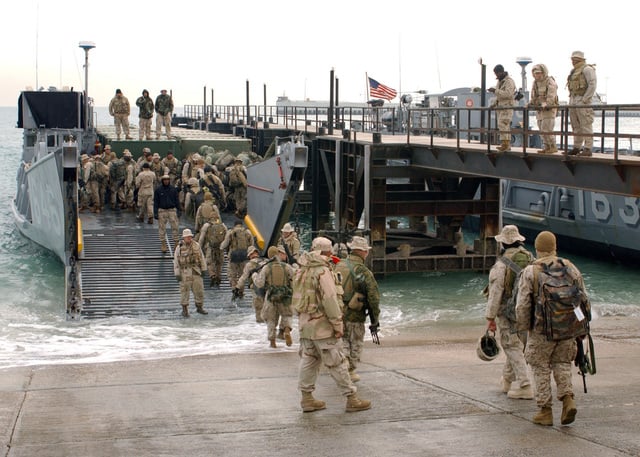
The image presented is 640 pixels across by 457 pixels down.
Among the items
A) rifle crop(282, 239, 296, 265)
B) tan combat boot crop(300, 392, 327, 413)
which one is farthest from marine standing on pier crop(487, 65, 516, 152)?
tan combat boot crop(300, 392, 327, 413)

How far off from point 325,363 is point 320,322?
36 centimetres

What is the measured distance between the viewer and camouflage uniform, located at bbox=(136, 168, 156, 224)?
68.9ft

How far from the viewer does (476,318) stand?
18156 mm

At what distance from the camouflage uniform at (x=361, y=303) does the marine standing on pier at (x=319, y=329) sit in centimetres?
56

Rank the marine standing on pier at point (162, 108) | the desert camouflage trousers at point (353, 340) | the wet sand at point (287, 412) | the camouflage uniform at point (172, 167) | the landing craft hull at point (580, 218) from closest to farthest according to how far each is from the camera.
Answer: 1. the wet sand at point (287, 412)
2. the desert camouflage trousers at point (353, 340)
3. the camouflage uniform at point (172, 167)
4. the landing craft hull at point (580, 218)
5. the marine standing on pier at point (162, 108)

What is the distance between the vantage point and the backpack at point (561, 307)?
7.53 meters

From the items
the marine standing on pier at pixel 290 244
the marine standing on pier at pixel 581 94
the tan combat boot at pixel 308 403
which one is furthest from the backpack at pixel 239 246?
the tan combat boot at pixel 308 403

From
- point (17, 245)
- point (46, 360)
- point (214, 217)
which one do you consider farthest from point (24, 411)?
point (17, 245)

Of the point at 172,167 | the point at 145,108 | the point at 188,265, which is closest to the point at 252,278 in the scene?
the point at 188,265

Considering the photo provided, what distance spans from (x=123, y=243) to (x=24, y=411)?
11.6m

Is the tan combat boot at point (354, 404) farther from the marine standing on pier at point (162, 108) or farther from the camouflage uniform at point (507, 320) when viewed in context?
the marine standing on pier at point (162, 108)

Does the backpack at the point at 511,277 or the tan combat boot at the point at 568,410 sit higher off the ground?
the backpack at the point at 511,277

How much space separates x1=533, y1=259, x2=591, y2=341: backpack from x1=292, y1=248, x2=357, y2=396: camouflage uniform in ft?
5.65

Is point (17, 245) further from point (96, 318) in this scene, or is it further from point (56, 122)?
point (96, 318)
